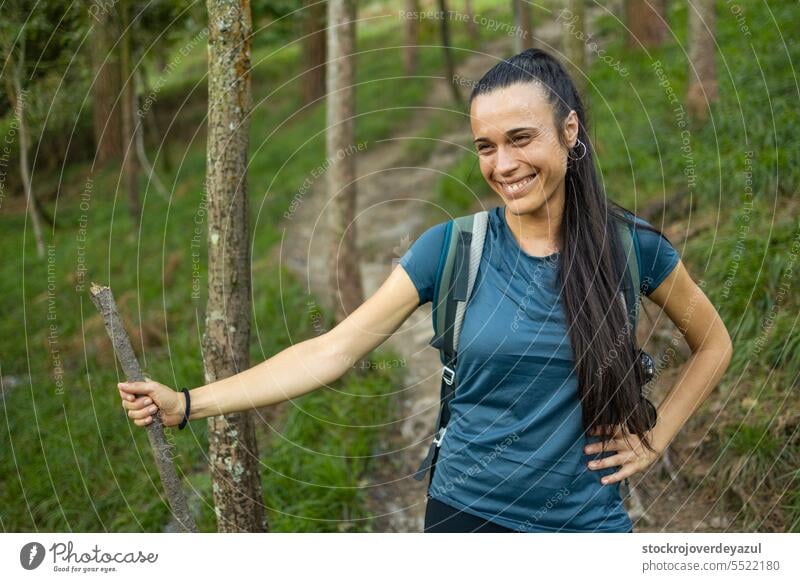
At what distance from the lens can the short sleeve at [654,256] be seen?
227cm

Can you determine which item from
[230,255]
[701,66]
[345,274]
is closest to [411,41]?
[701,66]

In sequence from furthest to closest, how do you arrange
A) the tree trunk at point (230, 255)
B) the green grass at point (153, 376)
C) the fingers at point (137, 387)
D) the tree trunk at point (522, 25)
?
the tree trunk at point (522, 25) → the green grass at point (153, 376) → the tree trunk at point (230, 255) → the fingers at point (137, 387)

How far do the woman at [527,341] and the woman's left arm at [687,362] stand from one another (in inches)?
0.7

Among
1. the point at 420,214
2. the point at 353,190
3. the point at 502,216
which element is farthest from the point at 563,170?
the point at 420,214

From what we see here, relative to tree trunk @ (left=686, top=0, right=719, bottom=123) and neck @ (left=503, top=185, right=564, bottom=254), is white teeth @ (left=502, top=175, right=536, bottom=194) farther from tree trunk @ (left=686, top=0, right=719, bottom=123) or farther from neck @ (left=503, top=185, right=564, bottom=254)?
tree trunk @ (left=686, top=0, right=719, bottom=123)

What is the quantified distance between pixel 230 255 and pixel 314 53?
12218 mm

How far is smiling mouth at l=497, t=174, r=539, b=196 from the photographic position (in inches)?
87.3

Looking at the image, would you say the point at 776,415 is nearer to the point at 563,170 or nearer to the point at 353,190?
the point at 563,170

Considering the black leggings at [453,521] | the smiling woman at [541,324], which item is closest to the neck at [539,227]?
the smiling woman at [541,324]

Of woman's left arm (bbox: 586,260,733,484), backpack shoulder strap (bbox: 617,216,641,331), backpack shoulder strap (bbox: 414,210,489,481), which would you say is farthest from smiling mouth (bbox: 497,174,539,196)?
woman's left arm (bbox: 586,260,733,484)

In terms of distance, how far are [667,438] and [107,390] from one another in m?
5.02

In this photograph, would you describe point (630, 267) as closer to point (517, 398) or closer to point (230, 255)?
point (517, 398)

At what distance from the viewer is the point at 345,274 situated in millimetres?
6168

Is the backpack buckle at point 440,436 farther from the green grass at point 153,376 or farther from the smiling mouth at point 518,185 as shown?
the green grass at point 153,376
